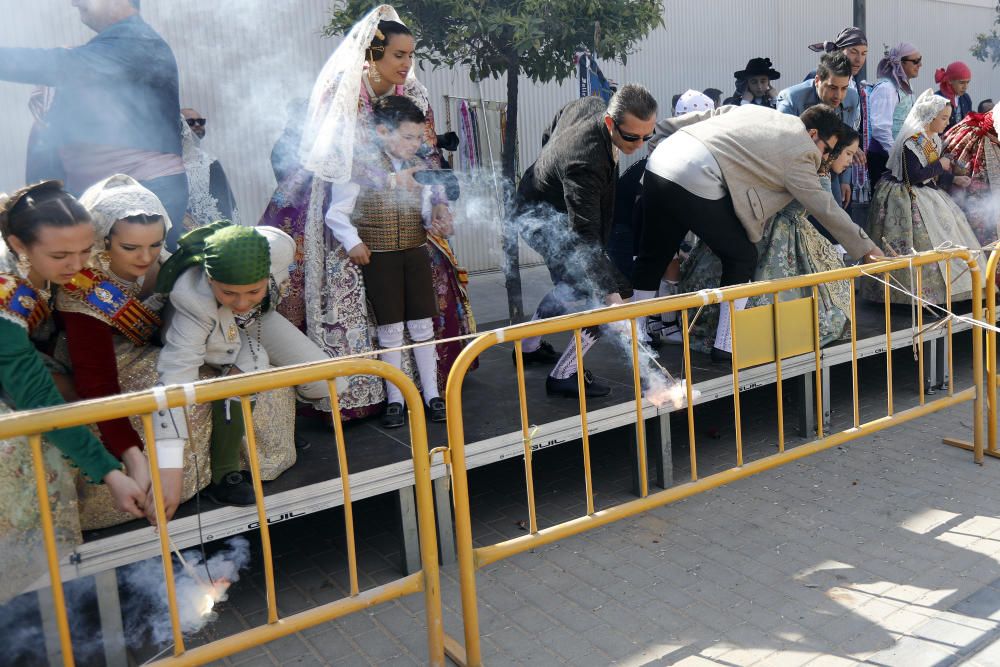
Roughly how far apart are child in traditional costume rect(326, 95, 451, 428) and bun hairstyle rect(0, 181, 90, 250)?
1.39m

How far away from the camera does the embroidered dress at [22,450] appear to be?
2.60m

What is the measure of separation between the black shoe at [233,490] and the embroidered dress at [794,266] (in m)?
2.95

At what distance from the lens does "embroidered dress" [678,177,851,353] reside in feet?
16.6

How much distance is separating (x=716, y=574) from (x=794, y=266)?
232 cm

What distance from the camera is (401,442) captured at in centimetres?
377

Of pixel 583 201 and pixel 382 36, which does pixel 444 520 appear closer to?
pixel 583 201

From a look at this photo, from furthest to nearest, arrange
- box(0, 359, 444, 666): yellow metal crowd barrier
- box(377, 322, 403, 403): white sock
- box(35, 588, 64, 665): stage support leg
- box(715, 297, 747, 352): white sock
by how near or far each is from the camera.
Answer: box(715, 297, 747, 352): white sock → box(377, 322, 403, 403): white sock → box(35, 588, 64, 665): stage support leg → box(0, 359, 444, 666): yellow metal crowd barrier

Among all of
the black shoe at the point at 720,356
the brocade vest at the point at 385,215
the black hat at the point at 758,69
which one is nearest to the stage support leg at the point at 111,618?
the brocade vest at the point at 385,215

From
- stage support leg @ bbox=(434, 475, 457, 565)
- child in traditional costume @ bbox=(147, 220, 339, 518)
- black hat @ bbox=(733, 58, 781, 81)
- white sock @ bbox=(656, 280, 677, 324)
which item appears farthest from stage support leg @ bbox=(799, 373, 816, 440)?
black hat @ bbox=(733, 58, 781, 81)

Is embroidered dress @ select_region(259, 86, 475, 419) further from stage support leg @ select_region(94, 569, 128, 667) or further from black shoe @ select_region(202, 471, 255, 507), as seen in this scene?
stage support leg @ select_region(94, 569, 128, 667)

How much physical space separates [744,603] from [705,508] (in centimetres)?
92

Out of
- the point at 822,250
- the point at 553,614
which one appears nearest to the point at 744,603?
the point at 553,614

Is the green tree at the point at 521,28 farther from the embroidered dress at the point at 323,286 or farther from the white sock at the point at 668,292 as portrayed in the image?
the embroidered dress at the point at 323,286

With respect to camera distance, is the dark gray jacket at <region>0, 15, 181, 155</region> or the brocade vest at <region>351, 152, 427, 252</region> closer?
the dark gray jacket at <region>0, 15, 181, 155</region>
